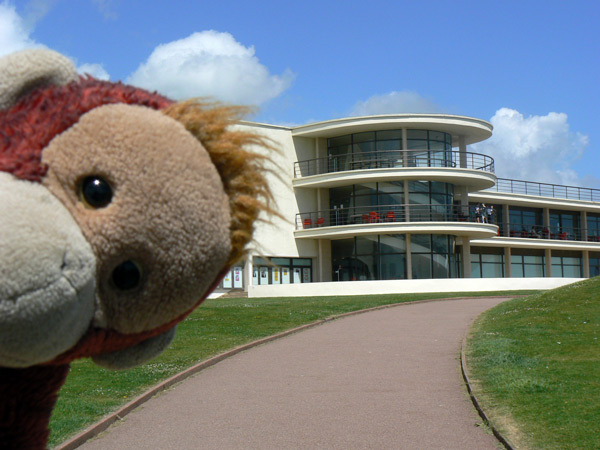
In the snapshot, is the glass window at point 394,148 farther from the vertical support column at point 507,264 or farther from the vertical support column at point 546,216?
the vertical support column at point 546,216

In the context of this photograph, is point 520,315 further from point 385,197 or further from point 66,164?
point 385,197

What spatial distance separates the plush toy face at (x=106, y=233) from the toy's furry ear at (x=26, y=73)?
3.5 inches

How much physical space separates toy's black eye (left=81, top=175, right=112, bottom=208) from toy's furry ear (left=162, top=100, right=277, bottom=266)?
0.96 ft

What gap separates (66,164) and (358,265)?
3627 cm

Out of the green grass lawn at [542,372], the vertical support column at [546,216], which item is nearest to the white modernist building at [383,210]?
the vertical support column at [546,216]

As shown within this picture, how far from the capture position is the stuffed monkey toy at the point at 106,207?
4.94ft

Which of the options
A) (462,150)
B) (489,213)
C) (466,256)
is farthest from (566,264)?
(462,150)

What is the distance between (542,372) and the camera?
10102 millimetres

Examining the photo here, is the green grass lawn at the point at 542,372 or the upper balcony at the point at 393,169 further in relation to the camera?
the upper balcony at the point at 393,169

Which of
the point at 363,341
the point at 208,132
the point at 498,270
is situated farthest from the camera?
the point at 498,270

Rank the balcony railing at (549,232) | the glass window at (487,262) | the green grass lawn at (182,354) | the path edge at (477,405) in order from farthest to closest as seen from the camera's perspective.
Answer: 1. the balcony railing at (549,232)
2. the glass window at (487,262)
3. the green grass lawn at (182,354)
4. the path edge at (477,405)

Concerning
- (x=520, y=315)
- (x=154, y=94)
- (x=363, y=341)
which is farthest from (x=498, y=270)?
(x=154, y=94)

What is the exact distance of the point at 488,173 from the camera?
38531mm

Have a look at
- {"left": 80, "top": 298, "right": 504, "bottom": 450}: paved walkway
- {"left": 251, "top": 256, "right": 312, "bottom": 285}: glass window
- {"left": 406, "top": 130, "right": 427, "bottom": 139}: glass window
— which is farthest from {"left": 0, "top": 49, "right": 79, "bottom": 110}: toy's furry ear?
{"left": 406, "top": 130, "right": 427, "bottom": 139}: glass window
